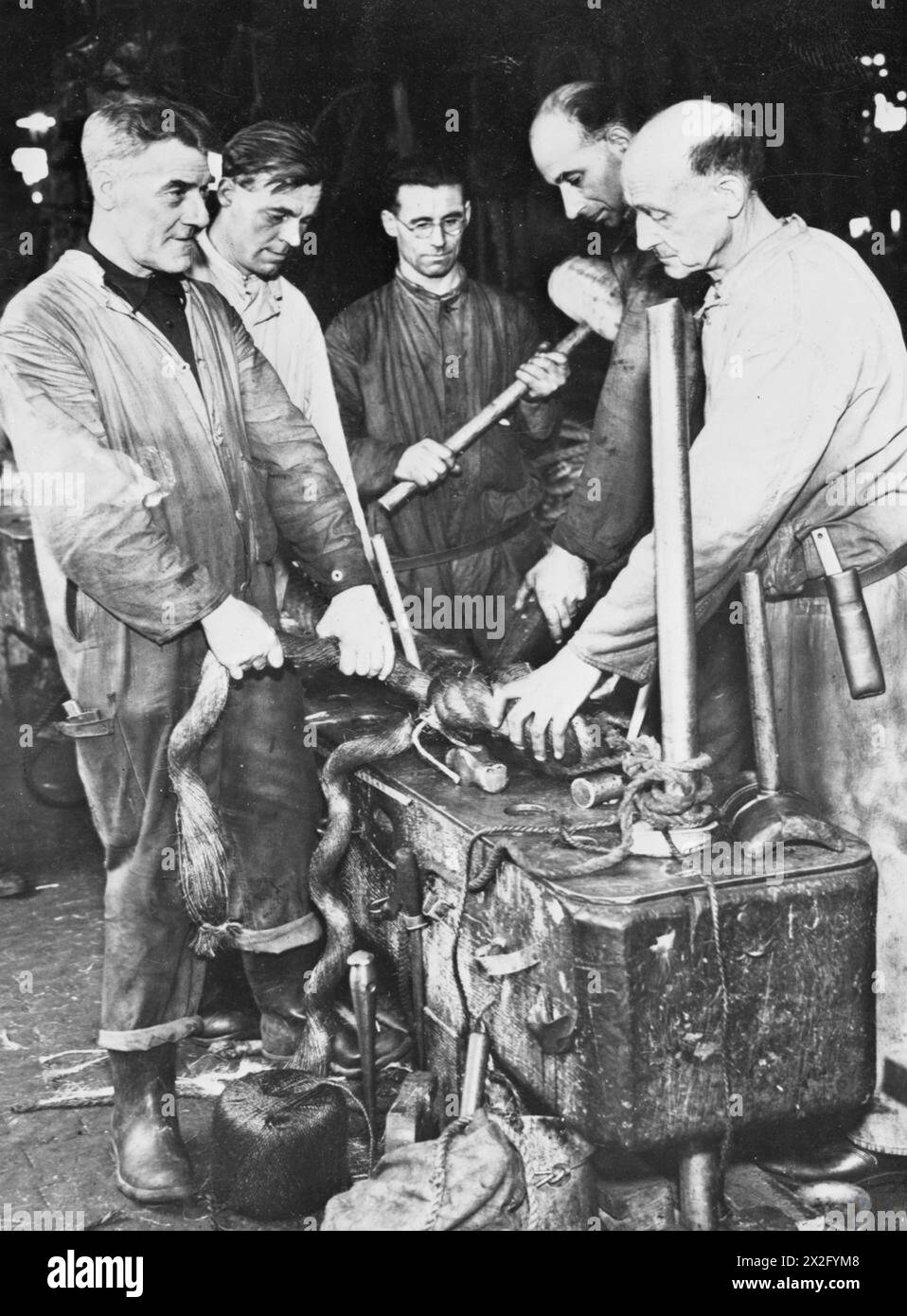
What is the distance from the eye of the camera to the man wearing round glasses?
3582 millimetres

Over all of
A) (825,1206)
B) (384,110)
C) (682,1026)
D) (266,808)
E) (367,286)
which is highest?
(384,110)

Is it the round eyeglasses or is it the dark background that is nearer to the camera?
the dark background

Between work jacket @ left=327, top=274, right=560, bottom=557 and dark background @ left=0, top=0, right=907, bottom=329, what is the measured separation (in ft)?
0.38

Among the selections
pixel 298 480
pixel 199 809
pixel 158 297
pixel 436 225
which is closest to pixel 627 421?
pixel 436 225

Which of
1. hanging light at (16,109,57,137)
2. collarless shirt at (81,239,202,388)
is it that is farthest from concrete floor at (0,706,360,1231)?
hanging light at (16,109,57,137)

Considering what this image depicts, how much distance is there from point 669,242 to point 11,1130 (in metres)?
2.82

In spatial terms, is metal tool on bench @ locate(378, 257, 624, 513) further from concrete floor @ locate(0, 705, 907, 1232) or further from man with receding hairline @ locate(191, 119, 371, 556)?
concrete floor @ locate(0, 705, 907, 1232)

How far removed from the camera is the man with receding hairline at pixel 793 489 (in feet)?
10.5

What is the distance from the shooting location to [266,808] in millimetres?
3584
